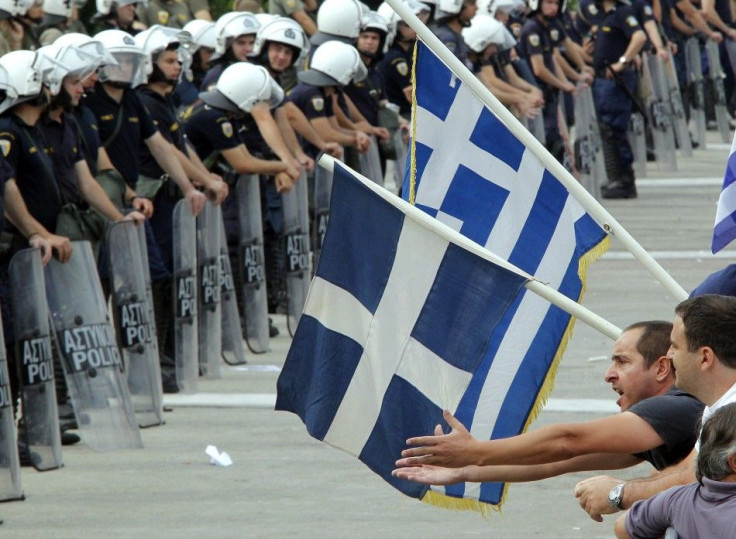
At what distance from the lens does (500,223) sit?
6227mm

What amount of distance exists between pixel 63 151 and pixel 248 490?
216cm

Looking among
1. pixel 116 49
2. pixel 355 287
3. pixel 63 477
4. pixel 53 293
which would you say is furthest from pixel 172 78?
pixel 355 287

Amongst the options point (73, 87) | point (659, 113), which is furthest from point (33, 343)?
point (659, 113)

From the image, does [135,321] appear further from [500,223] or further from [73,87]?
[500,223]

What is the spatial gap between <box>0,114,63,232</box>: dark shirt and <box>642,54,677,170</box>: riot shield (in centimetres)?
1427

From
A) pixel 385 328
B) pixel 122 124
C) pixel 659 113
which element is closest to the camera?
pixel 385 328

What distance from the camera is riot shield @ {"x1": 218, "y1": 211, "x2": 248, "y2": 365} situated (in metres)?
11.9

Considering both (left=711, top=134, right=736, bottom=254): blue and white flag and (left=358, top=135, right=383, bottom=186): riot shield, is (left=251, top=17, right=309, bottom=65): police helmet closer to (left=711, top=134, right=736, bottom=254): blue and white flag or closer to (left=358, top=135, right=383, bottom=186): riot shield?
(left=358, top=135, right=383, bottom=186): riot shield

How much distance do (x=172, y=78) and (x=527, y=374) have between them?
6492 millimetres

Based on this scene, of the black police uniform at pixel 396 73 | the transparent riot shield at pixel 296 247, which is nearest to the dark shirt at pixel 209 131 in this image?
the transparent riot shield at pixel 296 247

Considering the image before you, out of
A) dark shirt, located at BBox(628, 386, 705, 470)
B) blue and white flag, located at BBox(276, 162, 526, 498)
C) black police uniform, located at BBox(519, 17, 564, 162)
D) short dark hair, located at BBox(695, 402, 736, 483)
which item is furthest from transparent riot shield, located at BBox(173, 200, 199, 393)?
black police uniform, located at BBox(519, 17, 564, 162)

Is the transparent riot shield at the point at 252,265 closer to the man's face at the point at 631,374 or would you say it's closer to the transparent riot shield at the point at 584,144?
the man's face at the point at 631,374

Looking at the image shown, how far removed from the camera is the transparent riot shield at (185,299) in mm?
11062

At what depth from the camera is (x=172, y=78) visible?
11641 mm
